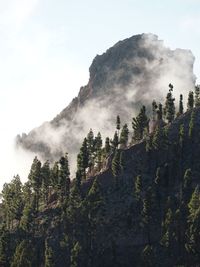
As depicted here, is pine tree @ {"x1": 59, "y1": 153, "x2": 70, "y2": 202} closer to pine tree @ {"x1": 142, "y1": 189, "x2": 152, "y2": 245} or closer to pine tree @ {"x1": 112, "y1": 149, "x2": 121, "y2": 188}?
pine tree @ {"x1": 112, "y1": 149, "x2": 121, "y2": 188}

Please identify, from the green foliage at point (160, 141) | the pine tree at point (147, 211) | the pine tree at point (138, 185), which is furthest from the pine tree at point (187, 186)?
the green foliage at point (160, 141)

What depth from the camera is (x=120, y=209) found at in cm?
14862

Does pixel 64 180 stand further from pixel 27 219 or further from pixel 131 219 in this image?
pixel 131 219

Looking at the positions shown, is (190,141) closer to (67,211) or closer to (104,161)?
(104,161)

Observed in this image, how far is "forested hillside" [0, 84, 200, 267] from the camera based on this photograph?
414ft

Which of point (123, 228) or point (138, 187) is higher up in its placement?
point (138, 187)

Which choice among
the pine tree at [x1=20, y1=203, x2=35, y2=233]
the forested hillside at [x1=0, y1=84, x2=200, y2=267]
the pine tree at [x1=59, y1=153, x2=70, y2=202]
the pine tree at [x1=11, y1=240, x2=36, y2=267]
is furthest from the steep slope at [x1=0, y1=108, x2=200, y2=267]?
the pine tree at [x1=59, y1=153, x2=70, y2=202]

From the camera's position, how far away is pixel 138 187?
146 m

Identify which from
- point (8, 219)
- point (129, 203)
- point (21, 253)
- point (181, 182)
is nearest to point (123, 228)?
point (129, 203)

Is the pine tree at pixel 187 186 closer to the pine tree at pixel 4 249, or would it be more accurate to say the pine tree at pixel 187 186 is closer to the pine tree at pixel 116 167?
the pine tree at pixel 116 167

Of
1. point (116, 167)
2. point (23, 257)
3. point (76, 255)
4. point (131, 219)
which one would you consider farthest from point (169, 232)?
point (116, 167)

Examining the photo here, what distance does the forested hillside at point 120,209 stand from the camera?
12606 centimetres

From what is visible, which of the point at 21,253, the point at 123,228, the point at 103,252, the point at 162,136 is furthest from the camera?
the point at 162,136

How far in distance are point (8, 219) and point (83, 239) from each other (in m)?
43.3
